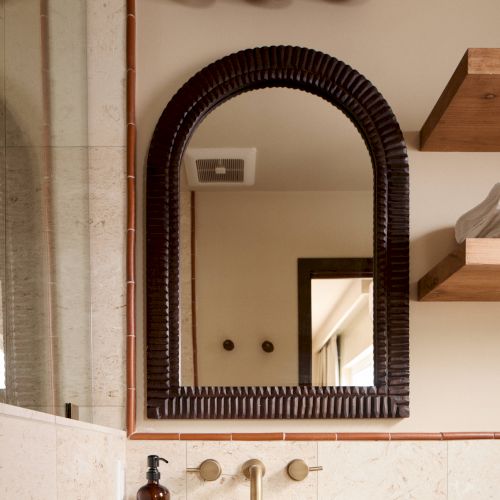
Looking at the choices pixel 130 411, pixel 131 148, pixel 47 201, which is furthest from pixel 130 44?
pixel 130 411

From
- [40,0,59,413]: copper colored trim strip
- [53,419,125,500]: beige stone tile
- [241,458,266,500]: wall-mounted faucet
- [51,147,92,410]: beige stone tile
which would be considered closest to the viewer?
[53,419,125,500]: beige stone tile

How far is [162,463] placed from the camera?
66.7 inches

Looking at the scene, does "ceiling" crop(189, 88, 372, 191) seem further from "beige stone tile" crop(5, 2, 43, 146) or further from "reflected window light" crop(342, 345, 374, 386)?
"beige stone tile" crop(5, 2, 43, 146)

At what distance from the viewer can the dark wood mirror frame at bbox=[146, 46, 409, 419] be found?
1.69 metres

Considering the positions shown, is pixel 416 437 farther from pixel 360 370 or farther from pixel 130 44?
pixel 130 44

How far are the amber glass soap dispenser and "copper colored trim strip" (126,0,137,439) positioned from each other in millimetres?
149

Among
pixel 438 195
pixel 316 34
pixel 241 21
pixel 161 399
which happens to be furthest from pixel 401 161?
pixel 161 399

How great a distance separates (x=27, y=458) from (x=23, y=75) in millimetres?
550

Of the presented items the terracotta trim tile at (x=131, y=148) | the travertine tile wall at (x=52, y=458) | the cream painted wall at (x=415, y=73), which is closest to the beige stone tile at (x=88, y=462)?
the travertine tile wall at (x=52, y=458)

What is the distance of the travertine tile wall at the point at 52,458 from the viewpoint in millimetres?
802

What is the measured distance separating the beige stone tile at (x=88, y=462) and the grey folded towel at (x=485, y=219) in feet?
2.89

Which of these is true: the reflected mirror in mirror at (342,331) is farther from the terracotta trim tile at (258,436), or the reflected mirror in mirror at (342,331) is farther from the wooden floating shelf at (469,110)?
the wooden floating shelf at (469,110)

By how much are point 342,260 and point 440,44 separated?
0.60m

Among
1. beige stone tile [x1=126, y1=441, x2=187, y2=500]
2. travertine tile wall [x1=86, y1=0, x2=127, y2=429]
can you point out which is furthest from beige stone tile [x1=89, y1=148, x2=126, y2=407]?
beige stone tile [x1=126, y1=441, x2=187, y2=500]
